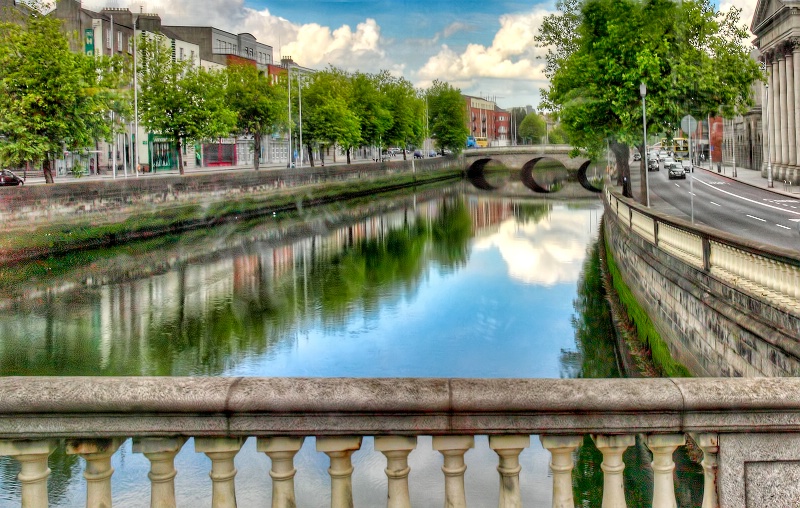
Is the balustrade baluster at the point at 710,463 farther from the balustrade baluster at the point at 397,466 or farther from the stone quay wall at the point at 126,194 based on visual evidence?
the stone quay wall at the point at 126,194

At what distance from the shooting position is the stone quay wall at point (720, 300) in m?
9.42

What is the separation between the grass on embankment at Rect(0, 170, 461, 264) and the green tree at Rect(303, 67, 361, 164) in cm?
606

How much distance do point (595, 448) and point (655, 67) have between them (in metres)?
25.0

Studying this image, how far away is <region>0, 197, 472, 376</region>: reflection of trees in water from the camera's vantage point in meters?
19.2

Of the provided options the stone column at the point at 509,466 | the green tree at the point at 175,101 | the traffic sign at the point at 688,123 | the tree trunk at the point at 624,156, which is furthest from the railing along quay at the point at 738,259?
the green tree at the point at 175,101

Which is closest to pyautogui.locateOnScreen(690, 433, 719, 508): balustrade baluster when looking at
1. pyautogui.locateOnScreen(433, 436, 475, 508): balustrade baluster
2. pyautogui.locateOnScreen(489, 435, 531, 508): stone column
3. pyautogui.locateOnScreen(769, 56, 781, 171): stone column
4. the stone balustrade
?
the stone balustrade

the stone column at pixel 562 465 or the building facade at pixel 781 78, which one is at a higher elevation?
the building facade at pixel 781 78

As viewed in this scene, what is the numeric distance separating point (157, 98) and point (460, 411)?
5384cm

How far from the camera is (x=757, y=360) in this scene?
32.7 ft

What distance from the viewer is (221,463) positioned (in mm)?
3812

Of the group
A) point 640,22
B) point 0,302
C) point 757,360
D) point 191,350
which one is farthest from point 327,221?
point 757,360

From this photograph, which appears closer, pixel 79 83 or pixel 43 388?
pixel 43 388

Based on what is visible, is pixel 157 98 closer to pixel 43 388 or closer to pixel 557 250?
pixel 557 250

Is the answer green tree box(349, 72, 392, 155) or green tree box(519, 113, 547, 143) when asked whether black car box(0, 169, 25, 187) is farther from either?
green tree box(519, 113, 547, 143)
